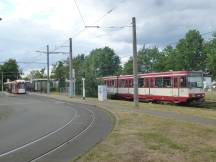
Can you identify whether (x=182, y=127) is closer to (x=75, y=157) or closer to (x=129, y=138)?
(x=129, y=138)

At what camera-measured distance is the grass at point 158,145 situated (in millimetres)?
11938

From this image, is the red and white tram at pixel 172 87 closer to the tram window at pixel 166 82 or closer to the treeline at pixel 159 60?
the tram window at pixel 166 82

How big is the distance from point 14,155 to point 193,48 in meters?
73.5

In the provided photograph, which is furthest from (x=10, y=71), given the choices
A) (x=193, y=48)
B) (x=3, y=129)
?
(x=3, y=129)

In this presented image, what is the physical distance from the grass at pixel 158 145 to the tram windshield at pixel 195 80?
20.1m

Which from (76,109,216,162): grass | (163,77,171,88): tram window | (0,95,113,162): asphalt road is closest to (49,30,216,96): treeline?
(163,77,171,88): tram window

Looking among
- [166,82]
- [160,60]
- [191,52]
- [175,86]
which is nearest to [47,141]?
[175,86]

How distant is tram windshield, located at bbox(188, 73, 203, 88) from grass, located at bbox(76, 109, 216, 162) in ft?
66.0

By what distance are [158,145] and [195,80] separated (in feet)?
87.6

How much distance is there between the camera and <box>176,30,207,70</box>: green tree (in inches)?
3282

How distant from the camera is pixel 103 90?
4975cm

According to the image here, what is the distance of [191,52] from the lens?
276ft

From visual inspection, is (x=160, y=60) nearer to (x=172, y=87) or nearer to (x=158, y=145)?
(x=172, y=87)

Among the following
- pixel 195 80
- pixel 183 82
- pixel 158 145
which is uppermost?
pixel 195 80
